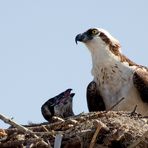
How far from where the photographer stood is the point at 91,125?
11523mm

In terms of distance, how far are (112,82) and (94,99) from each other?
48cm

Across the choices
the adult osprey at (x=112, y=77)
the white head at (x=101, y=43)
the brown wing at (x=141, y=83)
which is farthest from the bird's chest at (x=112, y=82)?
the white head at (x=101, y=43)

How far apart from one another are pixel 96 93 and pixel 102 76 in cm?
30

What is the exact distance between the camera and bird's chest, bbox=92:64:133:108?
45.8 feet

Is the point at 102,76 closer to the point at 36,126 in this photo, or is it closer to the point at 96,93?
the point at 96,93

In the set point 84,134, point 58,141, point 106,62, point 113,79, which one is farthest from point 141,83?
point 58,141

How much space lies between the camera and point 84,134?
11242 millimetres

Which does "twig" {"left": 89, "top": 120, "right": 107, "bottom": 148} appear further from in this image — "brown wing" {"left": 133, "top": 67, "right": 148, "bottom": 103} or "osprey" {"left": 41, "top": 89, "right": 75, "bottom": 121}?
"osprey" {"left": 41, "top": 89, "right": 75, "bottom": 121}

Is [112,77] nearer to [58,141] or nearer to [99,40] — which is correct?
[99,40]

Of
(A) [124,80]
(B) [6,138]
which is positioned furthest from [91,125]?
(A) [124,80]

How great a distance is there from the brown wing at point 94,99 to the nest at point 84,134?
2.36 metres

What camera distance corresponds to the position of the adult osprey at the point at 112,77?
13.9 metres

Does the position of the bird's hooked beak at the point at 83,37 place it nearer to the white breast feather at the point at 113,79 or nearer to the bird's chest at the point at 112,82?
the white breast feather at the point at 113,79

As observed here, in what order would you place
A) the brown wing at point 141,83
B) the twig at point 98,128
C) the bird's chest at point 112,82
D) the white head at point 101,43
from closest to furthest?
1. the twig at point 98,128
2. the brown wing at point 141,83
3. the bird's chest at point 112,82
4. the white head at point 101,43
